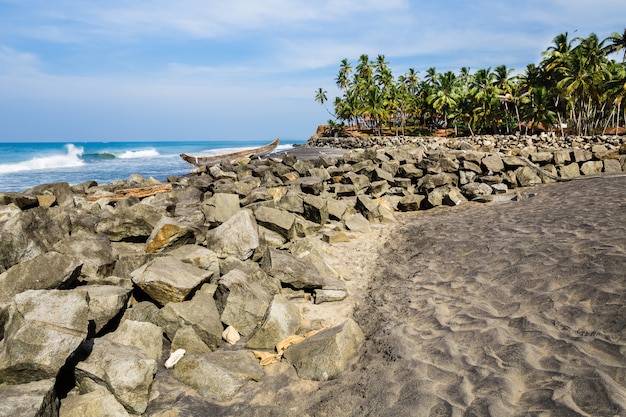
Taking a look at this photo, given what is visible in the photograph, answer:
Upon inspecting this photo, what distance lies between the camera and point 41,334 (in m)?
3.38

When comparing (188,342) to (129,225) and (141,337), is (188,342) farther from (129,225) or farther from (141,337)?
(129,225)

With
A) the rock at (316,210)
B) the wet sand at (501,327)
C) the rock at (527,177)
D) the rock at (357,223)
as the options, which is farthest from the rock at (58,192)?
the rock at (527,177)

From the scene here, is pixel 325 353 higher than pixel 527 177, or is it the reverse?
pixel 527 177

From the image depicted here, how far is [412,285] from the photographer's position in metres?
6.56

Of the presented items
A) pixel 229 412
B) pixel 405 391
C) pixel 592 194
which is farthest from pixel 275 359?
pixel 592 194

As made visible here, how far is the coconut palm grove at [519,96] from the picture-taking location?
122ft

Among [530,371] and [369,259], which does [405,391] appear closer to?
[530,371]

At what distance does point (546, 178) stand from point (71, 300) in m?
16.3

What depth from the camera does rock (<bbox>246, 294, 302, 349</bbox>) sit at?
4906 millimetres

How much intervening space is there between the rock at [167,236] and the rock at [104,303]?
1802 mm

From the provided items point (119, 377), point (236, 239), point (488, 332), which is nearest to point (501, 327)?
point (488, 332)

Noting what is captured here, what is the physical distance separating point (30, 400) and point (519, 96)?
173ft

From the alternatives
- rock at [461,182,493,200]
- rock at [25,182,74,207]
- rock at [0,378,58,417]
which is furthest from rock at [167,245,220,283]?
rock at [461,182,493,200]

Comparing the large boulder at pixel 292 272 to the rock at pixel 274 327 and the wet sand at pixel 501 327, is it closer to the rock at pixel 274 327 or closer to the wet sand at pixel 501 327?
the wet sand at pixel 501 327
